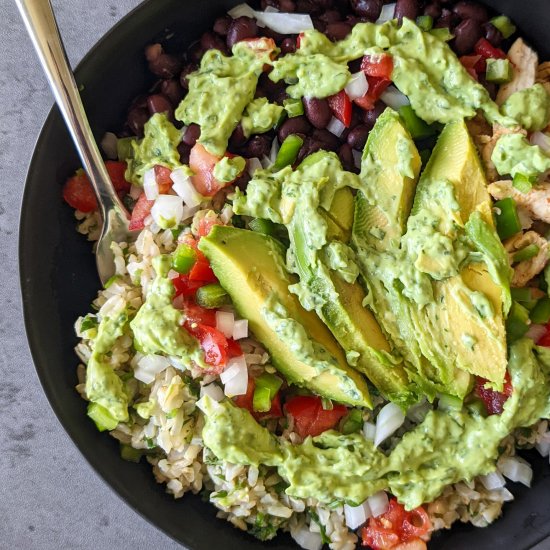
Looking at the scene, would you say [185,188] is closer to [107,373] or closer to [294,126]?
[294,126]

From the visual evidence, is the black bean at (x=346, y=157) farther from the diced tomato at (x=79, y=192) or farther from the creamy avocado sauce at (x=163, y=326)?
the diced tomato at (x=79, y=192)

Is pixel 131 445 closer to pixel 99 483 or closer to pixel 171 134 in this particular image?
pixel 99 483

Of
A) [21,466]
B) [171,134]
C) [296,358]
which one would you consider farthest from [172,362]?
[21,466]

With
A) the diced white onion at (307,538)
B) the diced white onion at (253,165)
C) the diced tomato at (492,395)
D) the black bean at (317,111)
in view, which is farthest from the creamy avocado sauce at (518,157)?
the diced white onion at (307,538)

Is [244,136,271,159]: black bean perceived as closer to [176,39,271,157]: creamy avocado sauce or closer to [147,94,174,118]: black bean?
[176,39,271,157]: creamy avocado sauce

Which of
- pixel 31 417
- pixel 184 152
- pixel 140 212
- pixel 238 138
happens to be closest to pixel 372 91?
pixel 238 138

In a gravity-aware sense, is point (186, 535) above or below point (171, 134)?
below
